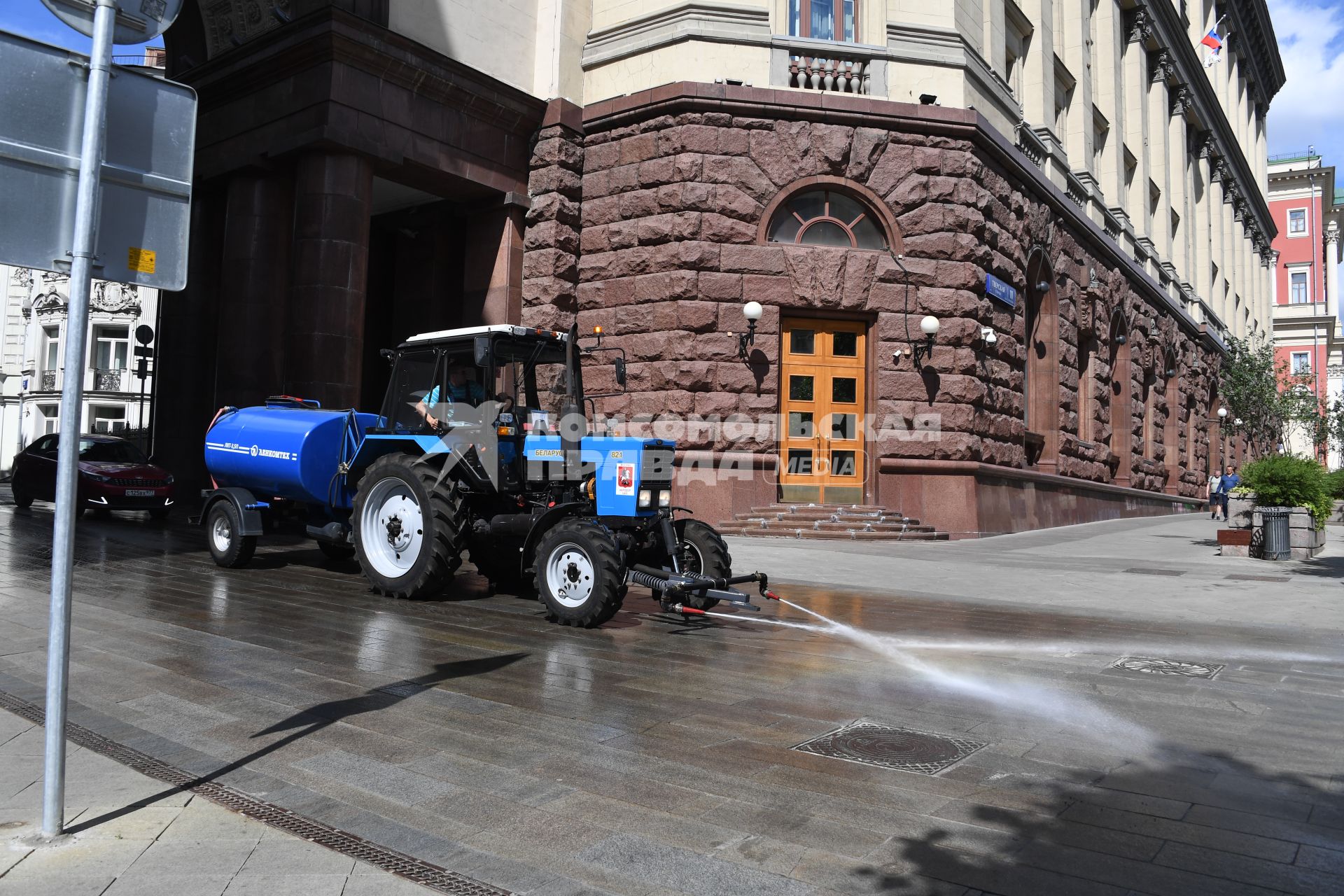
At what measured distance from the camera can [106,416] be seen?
177 ft

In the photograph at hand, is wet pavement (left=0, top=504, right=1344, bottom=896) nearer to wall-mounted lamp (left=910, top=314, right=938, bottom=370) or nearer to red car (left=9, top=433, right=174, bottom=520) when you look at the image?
red car (left=9, top=433, right=174, bottom=520)

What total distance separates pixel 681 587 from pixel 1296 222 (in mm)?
83359

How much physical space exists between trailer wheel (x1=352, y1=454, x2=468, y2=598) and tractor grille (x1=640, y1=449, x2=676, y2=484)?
6.19 feet

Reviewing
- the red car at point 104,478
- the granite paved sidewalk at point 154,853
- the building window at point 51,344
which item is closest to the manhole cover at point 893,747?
the granite paved sidewalk at point 154,853

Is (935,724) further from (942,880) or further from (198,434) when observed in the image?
(198,434)

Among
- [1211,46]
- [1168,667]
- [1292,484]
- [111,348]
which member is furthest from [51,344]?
[1168,667]

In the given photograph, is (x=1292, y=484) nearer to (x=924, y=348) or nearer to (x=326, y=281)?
(x=924, y=348)

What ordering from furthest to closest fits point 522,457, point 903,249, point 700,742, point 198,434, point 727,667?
point 198,434, point 903,249, point 522,457, point 727,667, point 700,742

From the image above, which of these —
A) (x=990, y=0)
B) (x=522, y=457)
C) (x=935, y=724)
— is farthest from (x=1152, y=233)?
(x=935, y=724)

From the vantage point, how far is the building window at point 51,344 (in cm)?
5484

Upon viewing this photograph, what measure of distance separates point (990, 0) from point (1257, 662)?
17.9 meters

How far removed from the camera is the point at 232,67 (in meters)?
18.0

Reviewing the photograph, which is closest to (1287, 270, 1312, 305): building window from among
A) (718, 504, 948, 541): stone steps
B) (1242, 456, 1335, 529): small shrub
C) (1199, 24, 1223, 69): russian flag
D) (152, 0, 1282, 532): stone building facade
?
(1199, 24, 1223, 69): russian flag

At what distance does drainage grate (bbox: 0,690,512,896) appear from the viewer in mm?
3064
